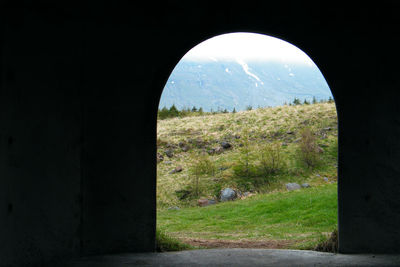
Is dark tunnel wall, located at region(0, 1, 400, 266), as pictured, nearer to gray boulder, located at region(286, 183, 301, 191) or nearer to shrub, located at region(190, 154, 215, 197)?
gray boulder, located at region(286, 183, 301, 191)

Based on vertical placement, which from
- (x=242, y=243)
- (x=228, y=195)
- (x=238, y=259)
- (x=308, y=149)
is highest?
(x=308, y=149)

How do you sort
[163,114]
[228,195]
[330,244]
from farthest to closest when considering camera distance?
1. [163,114]
2. [228,195]
3. [330,244]

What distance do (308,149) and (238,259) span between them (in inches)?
493

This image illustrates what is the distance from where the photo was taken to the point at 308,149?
16906mm

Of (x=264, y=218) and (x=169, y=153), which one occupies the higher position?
(x=169, y=153)

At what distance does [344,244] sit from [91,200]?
3.16 meters

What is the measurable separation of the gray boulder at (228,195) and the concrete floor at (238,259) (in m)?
9.17

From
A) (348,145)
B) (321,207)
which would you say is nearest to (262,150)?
(321,207)

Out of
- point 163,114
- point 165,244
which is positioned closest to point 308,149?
point 163,114

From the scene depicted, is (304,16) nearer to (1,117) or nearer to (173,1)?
(173,1)

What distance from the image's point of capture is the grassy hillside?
15422mm

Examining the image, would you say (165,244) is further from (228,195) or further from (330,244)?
(228,195)

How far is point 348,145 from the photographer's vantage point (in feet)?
17.1

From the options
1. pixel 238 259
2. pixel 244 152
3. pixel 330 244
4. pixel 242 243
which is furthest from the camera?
pixel 244 152
